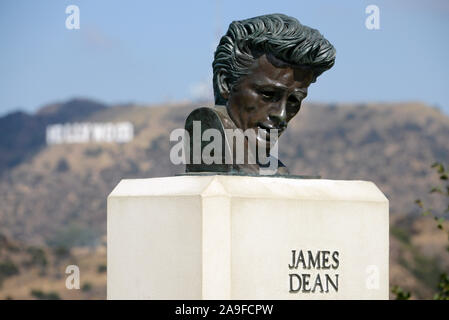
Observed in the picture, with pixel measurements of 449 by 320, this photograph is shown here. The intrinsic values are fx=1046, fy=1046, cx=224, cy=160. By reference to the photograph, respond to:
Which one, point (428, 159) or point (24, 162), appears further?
point (24, 162)

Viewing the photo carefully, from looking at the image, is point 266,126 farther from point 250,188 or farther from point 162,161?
point 162,161

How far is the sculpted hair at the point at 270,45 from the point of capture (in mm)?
7289

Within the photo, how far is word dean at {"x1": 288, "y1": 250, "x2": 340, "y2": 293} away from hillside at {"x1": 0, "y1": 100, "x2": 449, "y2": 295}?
37916 millimetres

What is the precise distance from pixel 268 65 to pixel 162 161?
5150cm

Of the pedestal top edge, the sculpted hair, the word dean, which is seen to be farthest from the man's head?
the word dean

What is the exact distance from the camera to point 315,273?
7.01m

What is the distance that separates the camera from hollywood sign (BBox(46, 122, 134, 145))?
217 feet

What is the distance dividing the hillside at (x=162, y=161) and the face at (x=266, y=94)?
124 feet

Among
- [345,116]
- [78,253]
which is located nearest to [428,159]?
[345,116]

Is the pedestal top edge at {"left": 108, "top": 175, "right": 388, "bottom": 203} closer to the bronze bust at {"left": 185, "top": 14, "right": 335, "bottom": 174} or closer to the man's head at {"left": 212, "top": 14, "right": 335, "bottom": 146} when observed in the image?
the bronze bust at {"left": 185, "top": 14, "right": 335, "bottom": 174}

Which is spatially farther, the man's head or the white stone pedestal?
the man's head

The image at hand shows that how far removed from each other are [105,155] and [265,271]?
5638 cm
